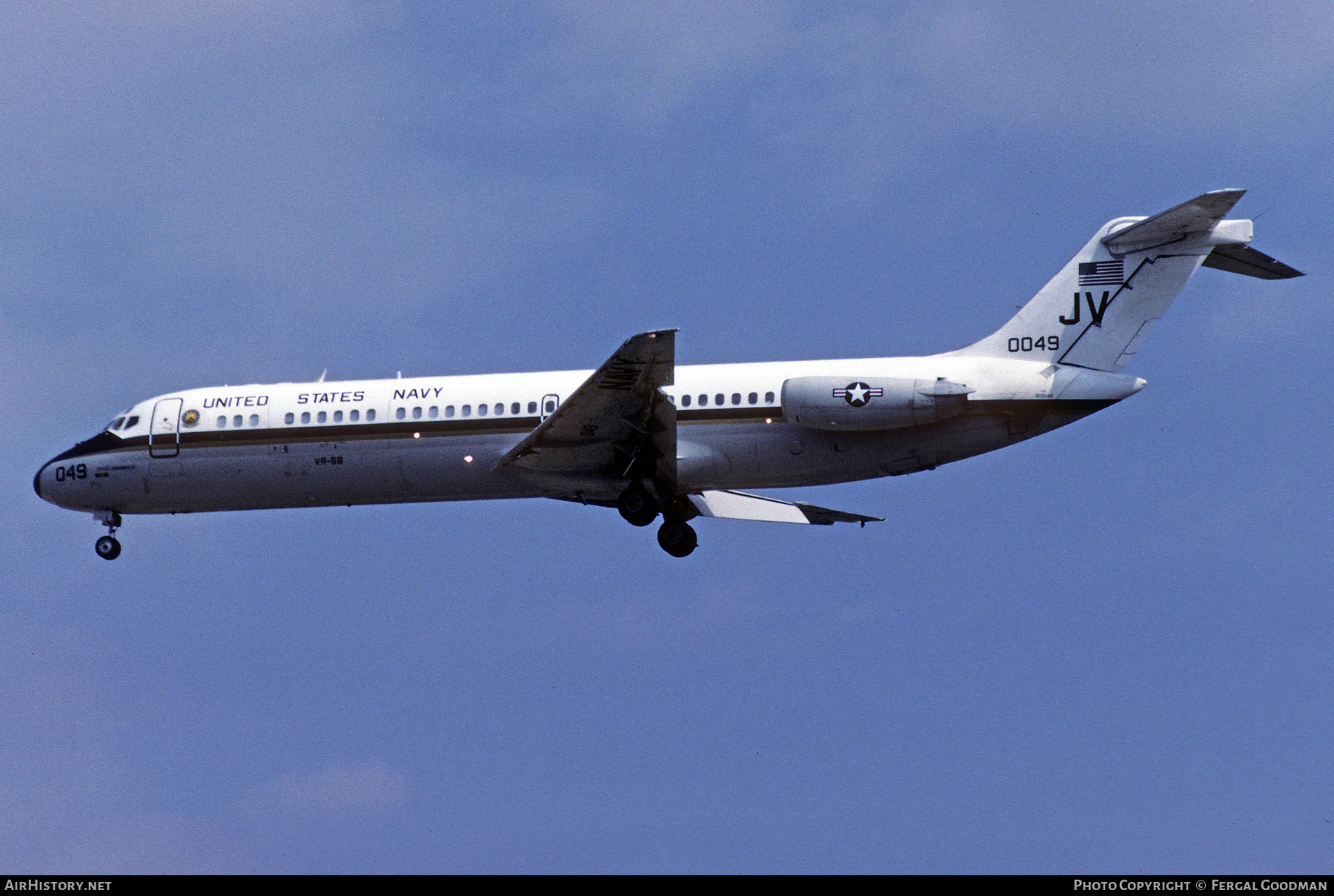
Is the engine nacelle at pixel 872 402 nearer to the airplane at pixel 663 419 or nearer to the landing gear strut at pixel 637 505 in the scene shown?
the airplane at pixel 663 419

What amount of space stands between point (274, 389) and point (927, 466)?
478 inches

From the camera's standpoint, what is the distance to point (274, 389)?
32188 millimetres

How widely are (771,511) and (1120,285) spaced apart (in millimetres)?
8850

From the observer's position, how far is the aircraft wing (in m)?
27.4

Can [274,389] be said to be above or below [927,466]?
above

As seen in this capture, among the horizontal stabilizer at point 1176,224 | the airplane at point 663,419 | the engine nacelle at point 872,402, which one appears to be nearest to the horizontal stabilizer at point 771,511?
the airplane at point 663,419

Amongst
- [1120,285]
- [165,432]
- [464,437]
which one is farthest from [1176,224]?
[165,432]

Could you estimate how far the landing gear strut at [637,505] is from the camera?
30641 millimetres

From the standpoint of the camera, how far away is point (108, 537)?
33.1 m

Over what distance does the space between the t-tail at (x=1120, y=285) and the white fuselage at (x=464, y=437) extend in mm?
528

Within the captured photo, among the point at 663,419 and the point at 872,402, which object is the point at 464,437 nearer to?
the point at 663,419
